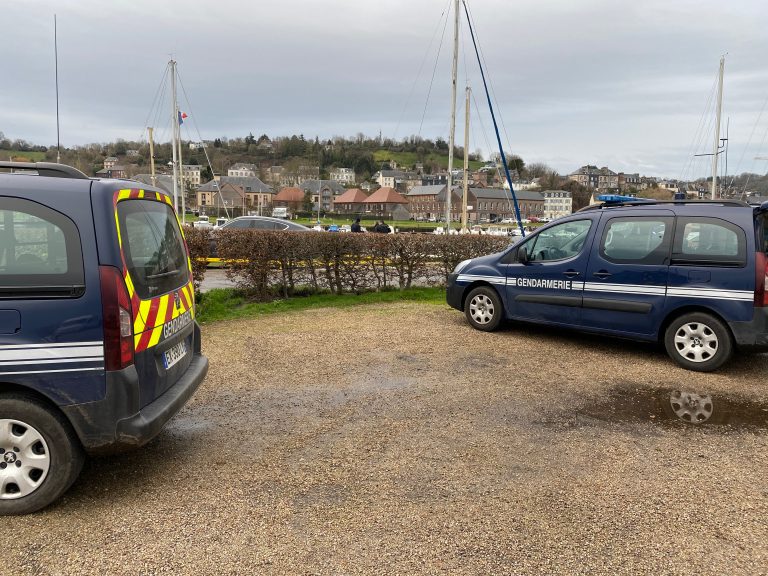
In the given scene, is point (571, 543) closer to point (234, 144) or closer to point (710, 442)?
point (710, 442)

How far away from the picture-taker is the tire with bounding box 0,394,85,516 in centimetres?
319

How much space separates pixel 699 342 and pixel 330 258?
6563 millimetres

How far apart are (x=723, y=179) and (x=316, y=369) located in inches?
1522

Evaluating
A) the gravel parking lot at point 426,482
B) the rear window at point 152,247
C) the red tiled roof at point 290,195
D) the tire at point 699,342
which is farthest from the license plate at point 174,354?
the red tiled roof at point 290,195

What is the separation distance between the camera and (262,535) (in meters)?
3.10

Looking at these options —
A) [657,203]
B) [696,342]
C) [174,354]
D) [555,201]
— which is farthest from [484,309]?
[555,201]

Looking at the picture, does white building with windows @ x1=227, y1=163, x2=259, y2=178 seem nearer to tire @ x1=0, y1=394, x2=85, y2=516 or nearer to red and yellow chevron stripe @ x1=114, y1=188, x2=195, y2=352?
red and yellow chevron stripe @ x1=114, y1=188, x2=195, y2=352

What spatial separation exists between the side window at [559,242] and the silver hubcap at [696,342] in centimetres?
161

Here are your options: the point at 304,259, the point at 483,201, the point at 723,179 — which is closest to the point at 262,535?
the point at 304,259

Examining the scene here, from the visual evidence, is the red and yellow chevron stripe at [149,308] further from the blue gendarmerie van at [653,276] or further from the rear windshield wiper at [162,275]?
the blue gendarmerie van at [653,276]

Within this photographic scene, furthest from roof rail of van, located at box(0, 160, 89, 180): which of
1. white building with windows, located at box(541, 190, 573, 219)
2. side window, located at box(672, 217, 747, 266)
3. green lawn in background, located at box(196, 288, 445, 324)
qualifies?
white building with windows, located at box(541, 190, 573, 219)

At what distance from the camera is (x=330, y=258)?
35.6 ft

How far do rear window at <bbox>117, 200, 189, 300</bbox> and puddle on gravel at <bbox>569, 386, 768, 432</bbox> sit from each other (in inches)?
138

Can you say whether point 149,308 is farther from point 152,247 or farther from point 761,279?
point 761,279
